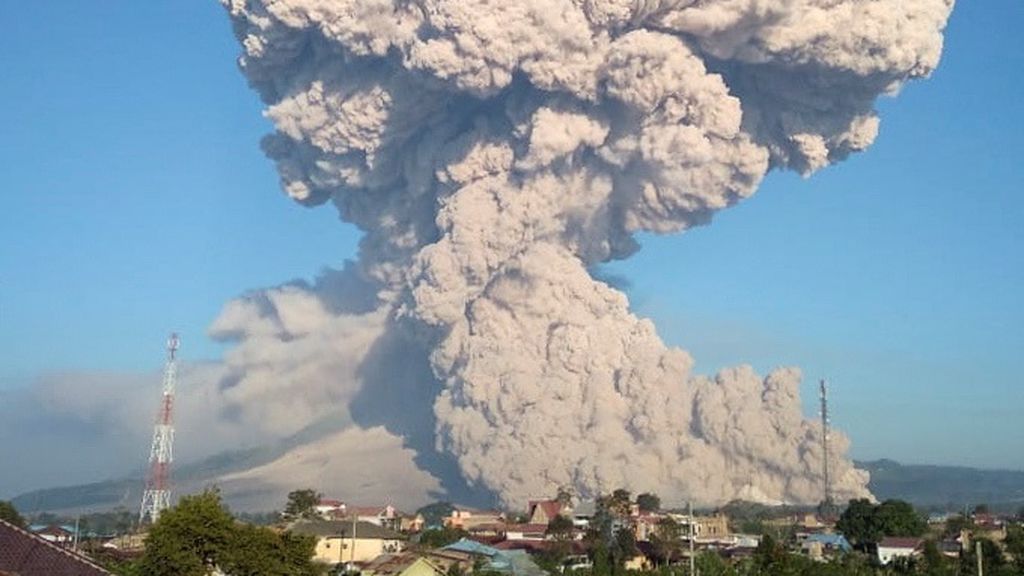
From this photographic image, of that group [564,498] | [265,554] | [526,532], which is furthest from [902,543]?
[265,554]

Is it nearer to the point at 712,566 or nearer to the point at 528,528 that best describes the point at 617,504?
the point at 528,528

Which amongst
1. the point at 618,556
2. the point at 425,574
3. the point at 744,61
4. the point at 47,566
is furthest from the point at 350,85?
the point at 47,566

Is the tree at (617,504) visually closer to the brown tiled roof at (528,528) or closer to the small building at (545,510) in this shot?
the brown tiled roof at (528,528)

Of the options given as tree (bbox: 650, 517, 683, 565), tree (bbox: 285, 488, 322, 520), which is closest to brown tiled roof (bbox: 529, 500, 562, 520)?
tree (bbox: 285, 488, 322, 520)

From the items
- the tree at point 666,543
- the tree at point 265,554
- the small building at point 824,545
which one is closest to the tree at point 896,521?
the small building at point 824,545

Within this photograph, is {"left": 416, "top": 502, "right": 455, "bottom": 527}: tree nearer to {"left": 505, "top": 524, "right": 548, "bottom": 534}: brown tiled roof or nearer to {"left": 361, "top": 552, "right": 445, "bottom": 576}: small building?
{"left": 505, "top": 524, "right": 548, "bottom": 534}: brown tiled roof
